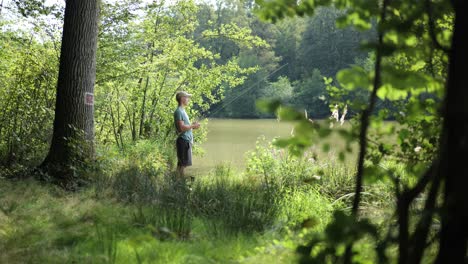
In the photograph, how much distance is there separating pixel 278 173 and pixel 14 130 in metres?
4.21

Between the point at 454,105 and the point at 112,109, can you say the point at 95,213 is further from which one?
the point at 112,109

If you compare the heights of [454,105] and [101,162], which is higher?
[454,105]

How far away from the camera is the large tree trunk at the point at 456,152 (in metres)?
1.07

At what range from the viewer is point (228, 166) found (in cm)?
789

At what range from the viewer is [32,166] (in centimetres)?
707

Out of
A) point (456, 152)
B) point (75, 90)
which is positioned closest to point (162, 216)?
point (456, 152)

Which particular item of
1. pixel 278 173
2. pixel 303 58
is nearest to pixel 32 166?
pixel 278 173

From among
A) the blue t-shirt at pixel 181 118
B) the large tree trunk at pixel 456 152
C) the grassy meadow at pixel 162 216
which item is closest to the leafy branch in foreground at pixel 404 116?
the large tree trunk at pixel 456 152

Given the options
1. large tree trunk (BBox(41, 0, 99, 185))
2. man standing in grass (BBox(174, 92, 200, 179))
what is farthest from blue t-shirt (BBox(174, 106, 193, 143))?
large tree trunk (BBox(41, 0, 99, 185))

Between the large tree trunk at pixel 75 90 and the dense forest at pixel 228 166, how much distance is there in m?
0.02

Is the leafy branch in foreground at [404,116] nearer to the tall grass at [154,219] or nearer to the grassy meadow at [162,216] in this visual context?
the grassy meadow at [162,216]

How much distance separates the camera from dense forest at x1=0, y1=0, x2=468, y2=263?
1.31m

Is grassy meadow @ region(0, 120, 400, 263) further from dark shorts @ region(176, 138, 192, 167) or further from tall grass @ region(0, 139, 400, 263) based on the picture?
dark shorts @ region(176, 138, 192, 167)

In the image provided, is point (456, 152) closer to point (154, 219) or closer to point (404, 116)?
point (404, 116)
